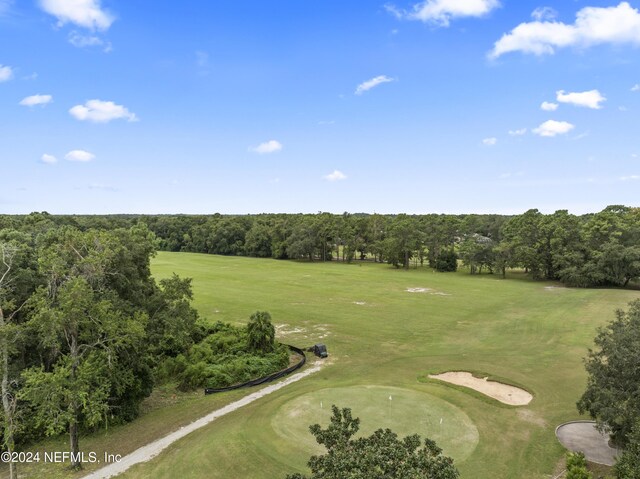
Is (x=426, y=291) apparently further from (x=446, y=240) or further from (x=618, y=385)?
(x=618, y=385)

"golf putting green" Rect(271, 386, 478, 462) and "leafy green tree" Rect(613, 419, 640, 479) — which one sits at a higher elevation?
"leafy green tree" Rect(613, 419, 640, 479)

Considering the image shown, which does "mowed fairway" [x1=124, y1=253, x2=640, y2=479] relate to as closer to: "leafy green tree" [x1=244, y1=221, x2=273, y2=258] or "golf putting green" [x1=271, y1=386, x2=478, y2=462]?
"golf putting green" [x1=271, y1=386, x2=478, y2=462]

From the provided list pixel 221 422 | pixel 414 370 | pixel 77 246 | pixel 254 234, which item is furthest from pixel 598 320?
pixel 254 234

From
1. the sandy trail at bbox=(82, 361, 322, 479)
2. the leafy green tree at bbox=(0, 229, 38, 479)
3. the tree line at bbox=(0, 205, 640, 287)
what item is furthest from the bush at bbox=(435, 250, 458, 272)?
the leafy green tree at bbox=(0, 229, 38, 479)

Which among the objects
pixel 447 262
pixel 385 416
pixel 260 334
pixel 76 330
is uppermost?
pixel 447 262

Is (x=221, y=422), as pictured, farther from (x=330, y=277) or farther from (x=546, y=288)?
(x=546, y=288)

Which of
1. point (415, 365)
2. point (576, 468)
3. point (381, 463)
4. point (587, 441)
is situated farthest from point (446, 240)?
point (381, 463)
